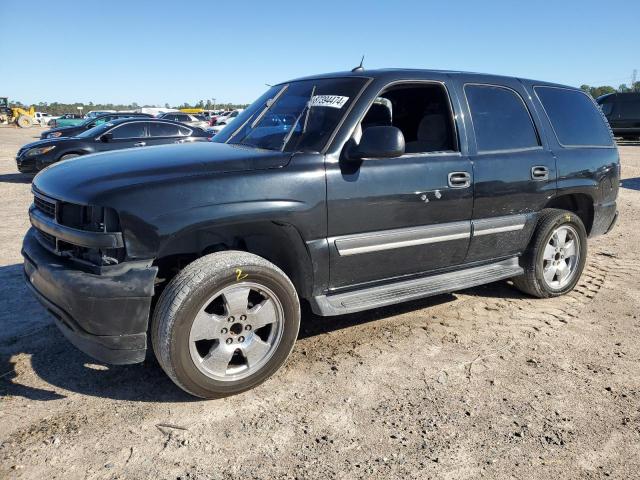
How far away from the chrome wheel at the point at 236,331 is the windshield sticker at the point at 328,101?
4.54ft

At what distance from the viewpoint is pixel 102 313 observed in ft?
8.87

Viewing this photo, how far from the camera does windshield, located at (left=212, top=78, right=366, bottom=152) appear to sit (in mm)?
3486

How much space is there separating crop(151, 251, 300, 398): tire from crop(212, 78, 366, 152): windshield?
0.94 metres

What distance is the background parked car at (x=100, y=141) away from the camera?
11.4 metres

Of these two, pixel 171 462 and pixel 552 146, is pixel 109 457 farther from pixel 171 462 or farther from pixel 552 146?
pixel 552 146

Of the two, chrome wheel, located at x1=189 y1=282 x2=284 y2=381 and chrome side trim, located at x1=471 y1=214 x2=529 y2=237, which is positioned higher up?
chrome side trim, located at x1=471 y1=214 x2=529 y2=237

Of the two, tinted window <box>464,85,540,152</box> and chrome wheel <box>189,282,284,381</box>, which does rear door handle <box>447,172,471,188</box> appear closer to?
tinted window <box>464,85,540,152</box>

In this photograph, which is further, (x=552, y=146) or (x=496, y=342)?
(x=552, y=146)

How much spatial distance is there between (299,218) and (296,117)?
938mm

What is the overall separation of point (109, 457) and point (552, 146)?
407 cm

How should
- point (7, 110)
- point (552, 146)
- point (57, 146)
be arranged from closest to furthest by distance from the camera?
point (552, 146)
point (57, 146)
point (7, 110)

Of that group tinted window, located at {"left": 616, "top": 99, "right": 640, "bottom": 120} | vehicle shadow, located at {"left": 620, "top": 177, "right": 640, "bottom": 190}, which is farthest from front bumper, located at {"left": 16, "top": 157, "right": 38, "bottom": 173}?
tinted window, located at {"left": 616, "top": 99, "right": 640, "bottom": 120}

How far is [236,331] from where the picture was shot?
307 centimetres

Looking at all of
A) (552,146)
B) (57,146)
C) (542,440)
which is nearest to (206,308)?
(542,440)
